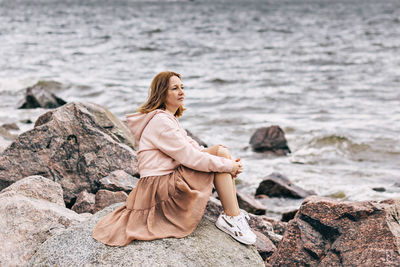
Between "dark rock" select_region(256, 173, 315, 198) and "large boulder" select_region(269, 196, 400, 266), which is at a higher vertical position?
"large boulder" select_region(269, 196, 400, 266)

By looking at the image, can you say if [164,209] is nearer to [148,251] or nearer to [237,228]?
[148,251]

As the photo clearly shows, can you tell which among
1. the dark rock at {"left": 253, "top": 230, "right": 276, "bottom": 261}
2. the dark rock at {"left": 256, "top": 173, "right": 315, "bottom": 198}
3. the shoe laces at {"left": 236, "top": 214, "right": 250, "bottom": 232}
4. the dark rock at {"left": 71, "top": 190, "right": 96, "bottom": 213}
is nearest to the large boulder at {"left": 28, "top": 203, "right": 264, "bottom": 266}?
the shoe laces at {"left": 236, "top": 214, "right": 250, "bottom": 232}

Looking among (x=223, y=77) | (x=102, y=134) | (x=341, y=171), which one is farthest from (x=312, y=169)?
(x=223, y=77)

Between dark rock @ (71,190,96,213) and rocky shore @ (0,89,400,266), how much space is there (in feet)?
0.04

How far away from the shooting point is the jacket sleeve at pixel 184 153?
4.10 meters

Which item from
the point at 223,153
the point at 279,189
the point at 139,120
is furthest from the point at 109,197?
the point at 279,189

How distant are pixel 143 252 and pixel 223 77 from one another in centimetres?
1846

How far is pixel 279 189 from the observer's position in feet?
29.9

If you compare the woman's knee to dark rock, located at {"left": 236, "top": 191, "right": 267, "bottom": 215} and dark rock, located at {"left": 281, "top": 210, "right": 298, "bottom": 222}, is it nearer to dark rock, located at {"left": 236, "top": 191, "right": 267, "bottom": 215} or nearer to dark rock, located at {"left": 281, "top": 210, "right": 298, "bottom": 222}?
dark rock, located at {"left": 236, "top": 191, "right": 267, "bottom": 215}

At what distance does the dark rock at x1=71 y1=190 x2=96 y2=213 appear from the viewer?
588 cm

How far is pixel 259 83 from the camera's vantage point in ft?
68.0

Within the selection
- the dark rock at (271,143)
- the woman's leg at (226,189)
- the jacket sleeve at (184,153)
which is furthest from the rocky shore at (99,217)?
the dark rock at (271,143)

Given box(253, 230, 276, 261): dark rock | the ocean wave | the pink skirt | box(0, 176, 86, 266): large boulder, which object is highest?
the pink skirt

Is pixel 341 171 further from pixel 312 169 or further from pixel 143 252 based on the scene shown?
pixel 143 252
